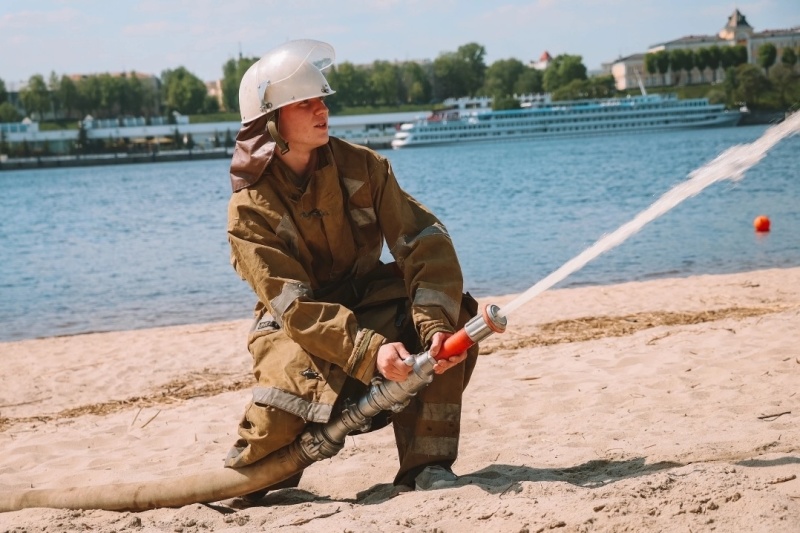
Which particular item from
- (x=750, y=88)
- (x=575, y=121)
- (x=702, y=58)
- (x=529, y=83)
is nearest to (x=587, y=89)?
(x=529, y=83)

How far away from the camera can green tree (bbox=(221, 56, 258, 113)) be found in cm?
16088

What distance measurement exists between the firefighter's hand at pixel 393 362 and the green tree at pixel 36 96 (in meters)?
160

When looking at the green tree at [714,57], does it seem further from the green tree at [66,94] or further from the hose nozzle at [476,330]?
the hose nozzle at [476,330]

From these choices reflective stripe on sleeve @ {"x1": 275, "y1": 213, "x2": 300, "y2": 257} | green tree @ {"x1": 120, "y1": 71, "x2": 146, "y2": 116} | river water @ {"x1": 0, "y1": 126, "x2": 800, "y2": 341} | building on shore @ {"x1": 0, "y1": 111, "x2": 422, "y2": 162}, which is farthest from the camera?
green tree @ {"x1": 120, "y1": 71, "x2": 146, "y2": 116}

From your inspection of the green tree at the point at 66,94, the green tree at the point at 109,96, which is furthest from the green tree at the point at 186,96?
the green tree at the point at 66,94

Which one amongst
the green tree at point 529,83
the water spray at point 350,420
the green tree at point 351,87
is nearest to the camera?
the water spray at point 350,420

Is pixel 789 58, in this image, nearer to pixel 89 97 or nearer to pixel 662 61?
pixel 662 61

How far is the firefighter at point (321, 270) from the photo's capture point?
4102 millimetres

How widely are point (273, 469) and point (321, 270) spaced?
3.01 ft

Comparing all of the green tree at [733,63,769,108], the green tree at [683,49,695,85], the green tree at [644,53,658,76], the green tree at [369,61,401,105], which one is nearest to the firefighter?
the green tree at [733,63,769,108]

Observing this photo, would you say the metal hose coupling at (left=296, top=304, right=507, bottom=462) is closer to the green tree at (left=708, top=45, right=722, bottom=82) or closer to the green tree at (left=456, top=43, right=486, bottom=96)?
the green tree at (left=708, top=45, right=722, bottom=82)

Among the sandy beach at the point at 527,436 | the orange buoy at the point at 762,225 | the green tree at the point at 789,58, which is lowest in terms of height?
the orange buoy at the point at 762,225

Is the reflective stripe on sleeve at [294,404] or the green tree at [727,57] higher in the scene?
the green tree at [727,57]

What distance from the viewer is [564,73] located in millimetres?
165875
